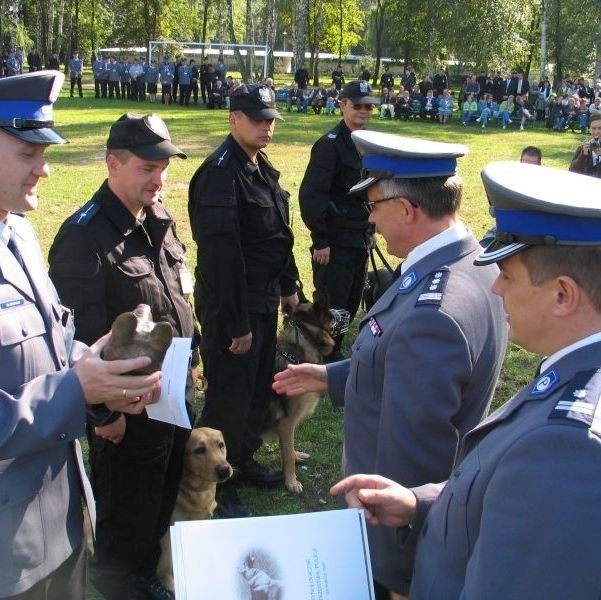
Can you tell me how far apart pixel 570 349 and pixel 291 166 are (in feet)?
51.4

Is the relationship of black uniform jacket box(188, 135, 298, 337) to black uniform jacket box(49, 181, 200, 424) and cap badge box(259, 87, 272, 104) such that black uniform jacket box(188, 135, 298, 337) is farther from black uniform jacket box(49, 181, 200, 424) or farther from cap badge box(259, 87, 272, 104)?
black uniform jacket box(49, 181, 200, 424)

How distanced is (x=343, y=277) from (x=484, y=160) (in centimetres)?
1410

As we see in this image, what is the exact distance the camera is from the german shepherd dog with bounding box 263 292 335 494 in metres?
5.01

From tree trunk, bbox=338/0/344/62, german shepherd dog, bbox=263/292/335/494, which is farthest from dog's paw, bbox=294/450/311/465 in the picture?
tree trunk, bbox=338/0/344/62

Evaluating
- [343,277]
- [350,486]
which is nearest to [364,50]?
[343,277]

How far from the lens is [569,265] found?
1539 millimetres

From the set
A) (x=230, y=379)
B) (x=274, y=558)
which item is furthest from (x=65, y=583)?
(x=230, y=379)

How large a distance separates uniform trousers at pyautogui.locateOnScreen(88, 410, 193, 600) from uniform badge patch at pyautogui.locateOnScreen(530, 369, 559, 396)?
210cm

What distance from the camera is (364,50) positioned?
71.0m

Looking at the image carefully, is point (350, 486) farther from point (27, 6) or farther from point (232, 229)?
point (27, 6)

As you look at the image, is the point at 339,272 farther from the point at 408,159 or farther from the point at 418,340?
the point at 418,340

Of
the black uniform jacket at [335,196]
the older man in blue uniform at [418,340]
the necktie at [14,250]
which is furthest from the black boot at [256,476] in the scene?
the necktie at [14,250]

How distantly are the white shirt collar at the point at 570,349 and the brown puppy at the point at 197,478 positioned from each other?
8.06ft

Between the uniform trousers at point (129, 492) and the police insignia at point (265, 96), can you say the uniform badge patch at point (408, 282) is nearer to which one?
the uniform trousers at point (129, 492)
